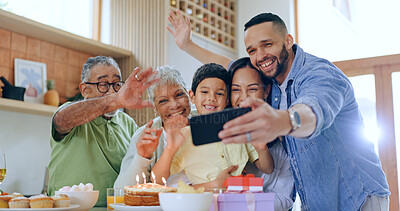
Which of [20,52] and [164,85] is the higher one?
[20,52]

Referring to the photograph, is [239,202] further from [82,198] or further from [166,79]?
[166,79]

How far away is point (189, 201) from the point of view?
903 mm

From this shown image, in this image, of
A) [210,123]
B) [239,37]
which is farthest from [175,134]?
[239,37]

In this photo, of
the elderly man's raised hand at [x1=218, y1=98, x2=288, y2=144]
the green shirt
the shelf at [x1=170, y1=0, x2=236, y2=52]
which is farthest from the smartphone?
the shelf at [x1=170, y1=0, x2=236, y2=52]

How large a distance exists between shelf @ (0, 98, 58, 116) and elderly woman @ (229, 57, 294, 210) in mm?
1659

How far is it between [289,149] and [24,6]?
96.4 inches

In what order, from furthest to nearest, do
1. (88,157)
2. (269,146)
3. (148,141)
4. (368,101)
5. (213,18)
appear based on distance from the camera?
(213,18), (368,101), (88,157), (269,146), (148,141)

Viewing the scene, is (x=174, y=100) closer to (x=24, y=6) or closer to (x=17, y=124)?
(x=17, y=124)

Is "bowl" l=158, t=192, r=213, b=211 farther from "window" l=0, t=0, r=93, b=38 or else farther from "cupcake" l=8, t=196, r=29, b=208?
"window" l=0, t=0, r=93, b=38

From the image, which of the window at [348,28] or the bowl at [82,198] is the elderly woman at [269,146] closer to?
the bowl at [82,198]

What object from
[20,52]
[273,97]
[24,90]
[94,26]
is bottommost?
[273,97]

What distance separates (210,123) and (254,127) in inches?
4.1

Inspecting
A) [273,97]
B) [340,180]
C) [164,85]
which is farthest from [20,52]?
[340,180]

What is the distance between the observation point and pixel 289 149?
4.10 ft
